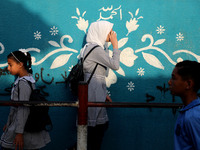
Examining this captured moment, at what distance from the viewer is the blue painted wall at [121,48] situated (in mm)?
3273

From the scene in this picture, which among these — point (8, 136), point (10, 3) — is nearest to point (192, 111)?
point (8, 136)

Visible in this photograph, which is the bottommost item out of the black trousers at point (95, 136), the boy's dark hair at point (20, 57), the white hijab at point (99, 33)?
the black trousers at point (95, 136)

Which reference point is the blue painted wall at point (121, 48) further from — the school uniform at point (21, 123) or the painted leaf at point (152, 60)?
the school uniform at point (21, 123)

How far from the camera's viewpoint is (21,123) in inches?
88.2

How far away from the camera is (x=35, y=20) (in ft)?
10.7

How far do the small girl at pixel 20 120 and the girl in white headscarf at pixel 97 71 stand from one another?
0.51 meters

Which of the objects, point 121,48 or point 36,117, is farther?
point 121,48

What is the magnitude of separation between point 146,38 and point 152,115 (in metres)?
0.94

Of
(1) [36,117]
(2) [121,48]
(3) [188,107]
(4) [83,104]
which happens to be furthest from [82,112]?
(2) [121,48]

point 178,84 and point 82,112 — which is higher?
point 178,84

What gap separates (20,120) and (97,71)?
0.89 m

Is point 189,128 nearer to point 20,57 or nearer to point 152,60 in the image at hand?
point 20,57

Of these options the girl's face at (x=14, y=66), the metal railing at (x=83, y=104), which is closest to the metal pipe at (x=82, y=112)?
the metal railing at (x=83, y=104)

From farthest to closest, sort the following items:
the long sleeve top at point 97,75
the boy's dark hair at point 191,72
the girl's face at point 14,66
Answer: the long sleeve top at point 97,75 → the girl's face at point 14,66 → the boy's dark hair at point 191,72
